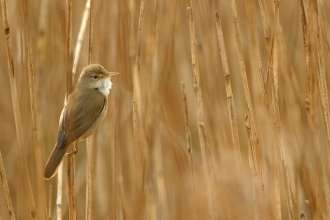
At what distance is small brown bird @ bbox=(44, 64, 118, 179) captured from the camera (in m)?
2.70

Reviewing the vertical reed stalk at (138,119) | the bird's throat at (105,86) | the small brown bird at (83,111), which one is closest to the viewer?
the vertical reed stalk at (138,119)

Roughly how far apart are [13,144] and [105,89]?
0.95 m

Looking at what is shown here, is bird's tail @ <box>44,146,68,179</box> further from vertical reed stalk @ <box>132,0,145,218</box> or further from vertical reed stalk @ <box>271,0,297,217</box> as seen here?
vertical reed stalk @ <box>271,0,297,217</box>

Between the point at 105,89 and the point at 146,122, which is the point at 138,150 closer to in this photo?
the point at 146,122

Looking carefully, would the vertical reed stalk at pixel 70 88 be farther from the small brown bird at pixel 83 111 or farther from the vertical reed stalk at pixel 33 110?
the small brown bird at pixel 83 111

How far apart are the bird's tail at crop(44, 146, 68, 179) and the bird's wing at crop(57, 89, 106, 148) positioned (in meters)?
0.04

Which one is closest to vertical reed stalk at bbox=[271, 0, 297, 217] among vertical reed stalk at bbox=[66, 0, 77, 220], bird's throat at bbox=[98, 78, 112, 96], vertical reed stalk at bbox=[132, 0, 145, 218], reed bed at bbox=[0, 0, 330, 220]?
reed bed at bbox=[0, 0, 330, 220]

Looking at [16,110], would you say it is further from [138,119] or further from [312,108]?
[312,108]

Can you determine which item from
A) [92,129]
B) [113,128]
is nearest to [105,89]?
[92,129]

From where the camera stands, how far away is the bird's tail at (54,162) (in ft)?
8.31

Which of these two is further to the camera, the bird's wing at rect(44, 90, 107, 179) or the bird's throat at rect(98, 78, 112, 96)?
the bird's throat at rect(98, 78, 112, 96)

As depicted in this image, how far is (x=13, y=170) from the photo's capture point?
3611 mm

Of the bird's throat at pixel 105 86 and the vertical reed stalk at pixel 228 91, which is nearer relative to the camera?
the vertical reed stalk at pixel 228 91

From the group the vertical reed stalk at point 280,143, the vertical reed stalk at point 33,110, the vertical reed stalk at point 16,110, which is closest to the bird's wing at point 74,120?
the vertical reed stalk at point 33,110
